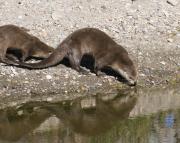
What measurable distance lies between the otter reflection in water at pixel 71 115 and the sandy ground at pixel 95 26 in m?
0.29

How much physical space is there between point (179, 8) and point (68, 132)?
5.16 meters

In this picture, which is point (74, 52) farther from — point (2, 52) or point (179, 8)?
point (179, 8)

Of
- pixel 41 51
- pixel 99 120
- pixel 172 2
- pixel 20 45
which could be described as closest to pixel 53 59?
pixel 41 51

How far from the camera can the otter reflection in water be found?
345 inches

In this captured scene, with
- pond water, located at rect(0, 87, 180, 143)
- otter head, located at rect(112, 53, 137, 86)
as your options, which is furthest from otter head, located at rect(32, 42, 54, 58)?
pond water, located at rect(0, 87, 180, 143)

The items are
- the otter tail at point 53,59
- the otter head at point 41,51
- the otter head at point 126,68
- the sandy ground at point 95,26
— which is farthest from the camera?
the otter head at point 41,51

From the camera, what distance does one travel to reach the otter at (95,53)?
1065cm

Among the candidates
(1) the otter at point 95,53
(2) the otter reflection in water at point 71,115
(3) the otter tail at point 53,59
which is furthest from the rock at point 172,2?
(2) the otter reflection in water at point 71,115

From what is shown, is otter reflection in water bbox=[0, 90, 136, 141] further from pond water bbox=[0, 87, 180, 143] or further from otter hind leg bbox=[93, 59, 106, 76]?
otter hind leg bbox=[93, 59, 106, 76]

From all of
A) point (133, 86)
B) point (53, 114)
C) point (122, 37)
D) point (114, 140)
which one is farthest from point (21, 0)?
point (114, 140)

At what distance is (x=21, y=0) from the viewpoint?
12797 millimetres

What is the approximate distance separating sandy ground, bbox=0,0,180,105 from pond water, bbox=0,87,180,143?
34 centimetres

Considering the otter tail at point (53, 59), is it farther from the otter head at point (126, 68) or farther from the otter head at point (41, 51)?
the otter head at point (126, 68)

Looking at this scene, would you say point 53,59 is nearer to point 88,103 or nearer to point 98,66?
point 98,66
